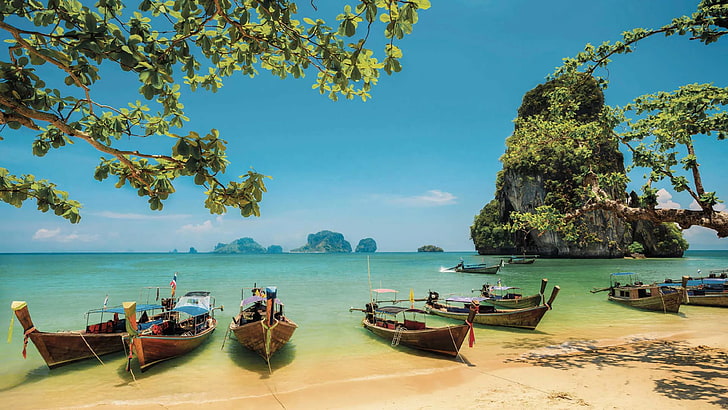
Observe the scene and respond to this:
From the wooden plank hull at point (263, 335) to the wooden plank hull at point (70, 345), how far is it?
11.5 ft

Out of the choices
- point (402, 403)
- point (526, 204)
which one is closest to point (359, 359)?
point (402, 403)

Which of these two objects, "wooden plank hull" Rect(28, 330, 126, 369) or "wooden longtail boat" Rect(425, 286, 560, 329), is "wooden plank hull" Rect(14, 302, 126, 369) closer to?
"wooden plank hull" Rect(28, 330, 126, 369)

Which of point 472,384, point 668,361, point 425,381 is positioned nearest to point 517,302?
point 668,361

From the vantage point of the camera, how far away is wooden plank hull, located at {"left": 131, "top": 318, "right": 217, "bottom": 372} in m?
9.30

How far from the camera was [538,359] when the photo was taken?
1012 centimetres

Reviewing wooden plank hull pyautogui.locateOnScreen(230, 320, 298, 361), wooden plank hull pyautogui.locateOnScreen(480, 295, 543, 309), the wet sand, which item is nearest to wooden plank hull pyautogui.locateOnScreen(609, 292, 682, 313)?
the wet sand

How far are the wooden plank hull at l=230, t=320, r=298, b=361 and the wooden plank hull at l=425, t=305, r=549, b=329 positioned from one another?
309 inches

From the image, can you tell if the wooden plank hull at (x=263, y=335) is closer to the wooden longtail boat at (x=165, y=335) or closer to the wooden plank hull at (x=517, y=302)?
the wooden longtail boat at (x=165, y=335)

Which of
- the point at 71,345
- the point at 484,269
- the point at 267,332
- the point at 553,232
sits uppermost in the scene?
the point at 553,232

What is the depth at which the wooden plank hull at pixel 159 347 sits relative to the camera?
366 inches

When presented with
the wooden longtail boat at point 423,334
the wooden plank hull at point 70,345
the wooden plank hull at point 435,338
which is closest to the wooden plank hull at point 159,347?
the wooden plank hull at point 70,345

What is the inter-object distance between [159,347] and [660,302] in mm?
22095

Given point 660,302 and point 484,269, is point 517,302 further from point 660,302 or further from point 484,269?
point 484,269

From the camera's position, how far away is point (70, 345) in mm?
10023
